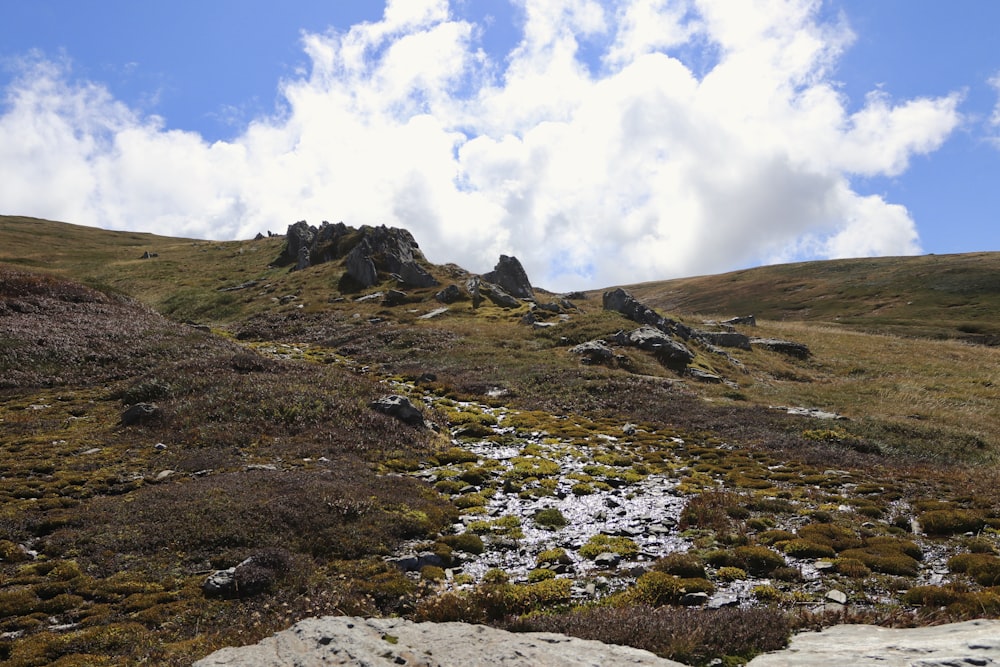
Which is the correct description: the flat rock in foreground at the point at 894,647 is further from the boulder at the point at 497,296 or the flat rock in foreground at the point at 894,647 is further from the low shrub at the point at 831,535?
the boulder at the point at 497,296

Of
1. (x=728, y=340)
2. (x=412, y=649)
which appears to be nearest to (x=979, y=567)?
(x=412, y=649)

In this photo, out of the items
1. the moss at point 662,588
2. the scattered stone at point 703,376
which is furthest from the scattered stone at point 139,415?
the scattered stone at point 703,376

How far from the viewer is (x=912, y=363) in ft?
203

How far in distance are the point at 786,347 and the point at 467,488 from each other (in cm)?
5905

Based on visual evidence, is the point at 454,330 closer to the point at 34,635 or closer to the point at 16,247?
the point at 34,635

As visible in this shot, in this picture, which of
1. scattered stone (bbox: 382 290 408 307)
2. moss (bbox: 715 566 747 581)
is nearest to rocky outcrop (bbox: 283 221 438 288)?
scattered stone (bbox: 382 290 408 307)

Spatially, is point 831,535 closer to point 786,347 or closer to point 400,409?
point 400,409

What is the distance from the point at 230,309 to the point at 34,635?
222 feet

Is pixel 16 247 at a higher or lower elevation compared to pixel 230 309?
higher

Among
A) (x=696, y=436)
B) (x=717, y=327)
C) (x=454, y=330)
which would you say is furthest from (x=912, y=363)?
(x=454, y=330)

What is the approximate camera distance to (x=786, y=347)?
222 feet

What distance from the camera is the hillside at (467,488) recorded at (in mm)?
11719

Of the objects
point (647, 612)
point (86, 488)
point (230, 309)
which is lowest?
point (647, 612)

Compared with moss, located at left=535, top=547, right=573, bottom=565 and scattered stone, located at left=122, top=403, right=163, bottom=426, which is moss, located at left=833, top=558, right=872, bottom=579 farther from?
scattered stone, located at left=122, top=403, right=163, bottom=426
